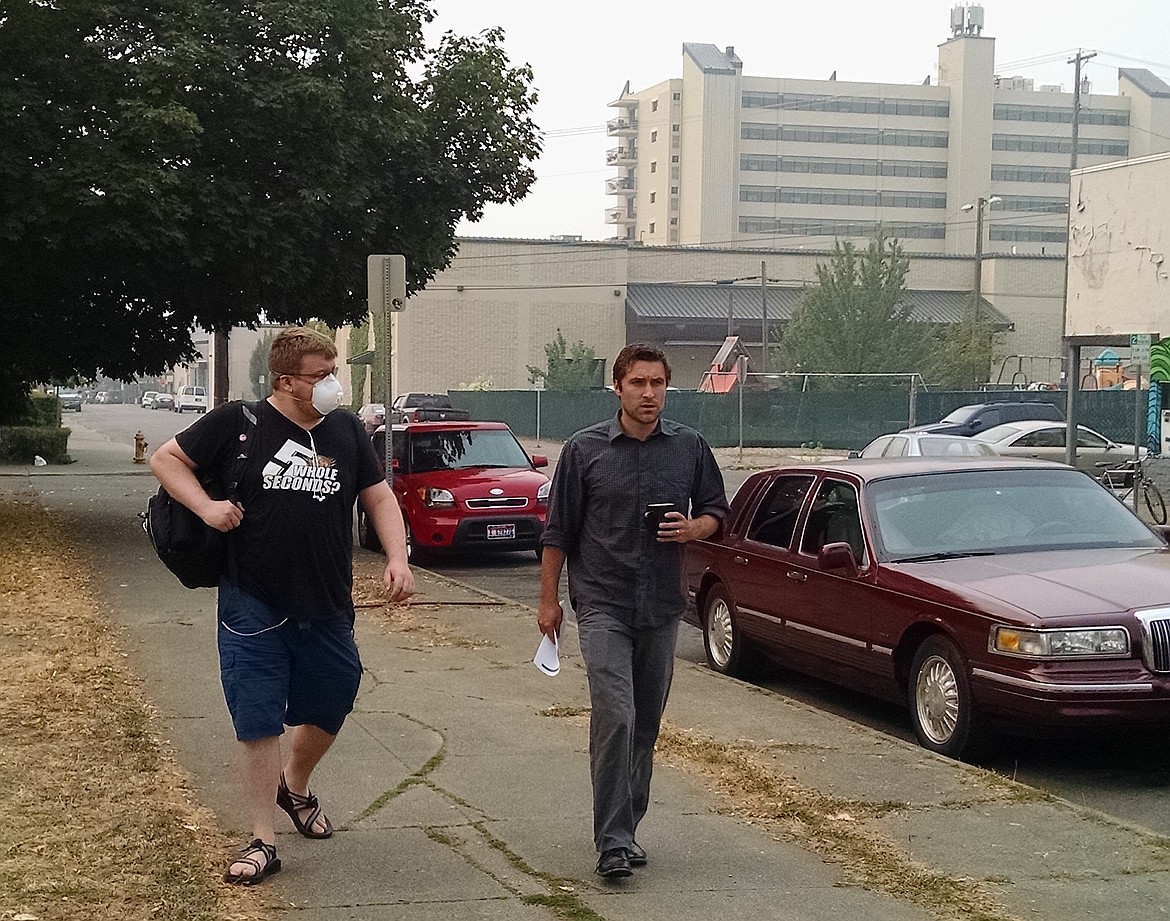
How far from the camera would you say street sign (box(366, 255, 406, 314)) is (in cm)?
1374

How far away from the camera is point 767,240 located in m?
129

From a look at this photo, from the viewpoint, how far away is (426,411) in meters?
40.5

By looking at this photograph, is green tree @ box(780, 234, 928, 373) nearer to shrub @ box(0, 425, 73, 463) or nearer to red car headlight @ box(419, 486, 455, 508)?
shrub @ box(0, 425, 73, 463)

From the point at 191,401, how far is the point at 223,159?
82014mm

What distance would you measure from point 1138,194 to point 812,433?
1999cm

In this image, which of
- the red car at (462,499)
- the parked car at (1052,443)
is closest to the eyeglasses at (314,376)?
the red car at (462,499)

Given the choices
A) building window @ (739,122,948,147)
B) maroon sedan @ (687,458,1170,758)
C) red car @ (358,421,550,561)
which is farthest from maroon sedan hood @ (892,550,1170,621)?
building window @ (739,122,948,147)

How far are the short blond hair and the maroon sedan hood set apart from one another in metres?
3.71

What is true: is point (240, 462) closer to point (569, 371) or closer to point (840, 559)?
point (840, 559)

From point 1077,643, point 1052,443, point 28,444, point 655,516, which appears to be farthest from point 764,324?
point 655,516

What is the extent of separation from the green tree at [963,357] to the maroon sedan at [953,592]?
48686 mm

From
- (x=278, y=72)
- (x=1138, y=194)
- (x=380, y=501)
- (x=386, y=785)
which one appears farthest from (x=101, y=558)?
(x=1138, y=194)

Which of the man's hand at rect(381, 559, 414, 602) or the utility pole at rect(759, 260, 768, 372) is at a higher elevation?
the utility pole at rect(759, 260, 768, 372)

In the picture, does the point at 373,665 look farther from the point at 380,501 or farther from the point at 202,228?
the point at 202,228
